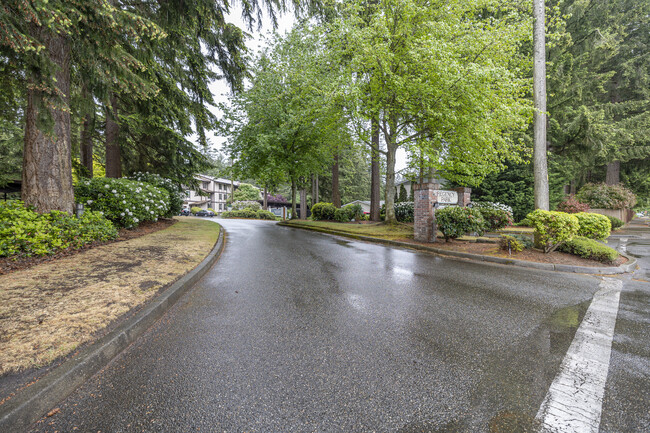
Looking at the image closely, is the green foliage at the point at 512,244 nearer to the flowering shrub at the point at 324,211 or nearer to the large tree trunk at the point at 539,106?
the large tree trunk at the point at 539,106

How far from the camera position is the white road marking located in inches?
69.8

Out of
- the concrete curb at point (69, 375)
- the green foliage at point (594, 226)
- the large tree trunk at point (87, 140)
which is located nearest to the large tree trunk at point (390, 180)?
the green foliage at point (594, 226)

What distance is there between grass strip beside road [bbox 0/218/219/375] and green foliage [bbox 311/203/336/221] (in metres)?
13.4

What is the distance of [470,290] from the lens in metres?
4.59

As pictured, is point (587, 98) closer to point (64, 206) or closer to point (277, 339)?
point (277, 339)

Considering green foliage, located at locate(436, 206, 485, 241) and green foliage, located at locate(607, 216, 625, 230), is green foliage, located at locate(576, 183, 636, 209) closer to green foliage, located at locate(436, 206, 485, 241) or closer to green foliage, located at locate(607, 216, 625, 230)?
green foliage, located at locate(607, 216, 625, 230)

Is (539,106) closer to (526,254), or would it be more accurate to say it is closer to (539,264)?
(526,254)

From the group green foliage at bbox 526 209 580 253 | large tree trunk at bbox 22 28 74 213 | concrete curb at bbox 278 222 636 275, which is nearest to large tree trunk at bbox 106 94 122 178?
large tree trunk at bbox 22 28 74 213

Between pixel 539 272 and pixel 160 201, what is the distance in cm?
1249

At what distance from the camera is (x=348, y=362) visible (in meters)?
2.42

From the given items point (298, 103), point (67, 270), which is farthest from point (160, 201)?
point (298, 103)

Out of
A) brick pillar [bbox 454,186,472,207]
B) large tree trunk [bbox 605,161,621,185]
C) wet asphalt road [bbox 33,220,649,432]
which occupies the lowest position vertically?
wet asphalt road [bbox 33,220,649,432]

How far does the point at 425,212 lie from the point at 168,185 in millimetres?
12399

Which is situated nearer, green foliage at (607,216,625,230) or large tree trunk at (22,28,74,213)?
large tree trunk at (22,28,74,213)
